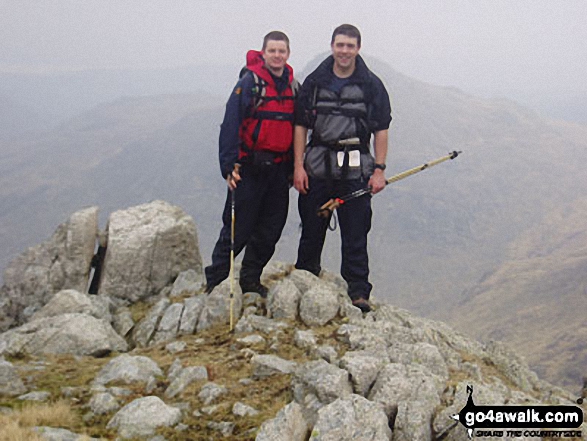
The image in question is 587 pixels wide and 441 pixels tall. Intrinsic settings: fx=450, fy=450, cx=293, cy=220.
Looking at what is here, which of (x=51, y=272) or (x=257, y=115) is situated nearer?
(x=257, y=115)

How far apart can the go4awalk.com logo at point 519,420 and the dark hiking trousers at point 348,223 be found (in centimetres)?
496

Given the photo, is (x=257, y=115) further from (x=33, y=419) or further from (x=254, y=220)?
(x=33, y=419)

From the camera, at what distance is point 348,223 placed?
11312 mm

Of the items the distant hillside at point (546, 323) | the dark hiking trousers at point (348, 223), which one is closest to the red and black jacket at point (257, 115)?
the dark hiking trousers at point (348, 223)

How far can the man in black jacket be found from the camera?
1020 cm

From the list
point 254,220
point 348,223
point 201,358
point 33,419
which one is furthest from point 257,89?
point 33,419

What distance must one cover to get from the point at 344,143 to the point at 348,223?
80.7 inches

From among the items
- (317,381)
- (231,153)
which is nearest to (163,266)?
(231,153)

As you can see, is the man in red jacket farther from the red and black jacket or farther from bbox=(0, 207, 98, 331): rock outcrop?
bbox=(0, 207, 98, 331): rock outcrop

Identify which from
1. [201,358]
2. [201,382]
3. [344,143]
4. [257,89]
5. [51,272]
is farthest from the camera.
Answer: [51,272]

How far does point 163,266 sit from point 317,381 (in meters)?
9.08

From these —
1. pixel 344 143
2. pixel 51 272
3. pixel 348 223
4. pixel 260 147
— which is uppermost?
pixel 344 143

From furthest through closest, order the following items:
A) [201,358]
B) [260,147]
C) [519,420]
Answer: [260,147] < [201,358] < [519,420]

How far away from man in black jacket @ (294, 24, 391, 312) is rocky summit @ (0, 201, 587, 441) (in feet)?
4.22
